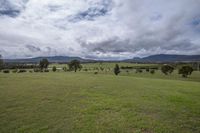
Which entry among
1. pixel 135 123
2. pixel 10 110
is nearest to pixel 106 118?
pixel 135 123

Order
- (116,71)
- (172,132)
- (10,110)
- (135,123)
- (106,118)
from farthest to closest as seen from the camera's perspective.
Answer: (116,71) → (10,110) → (106,118) → (135,123) → (172,132)

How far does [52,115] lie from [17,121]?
2172mm

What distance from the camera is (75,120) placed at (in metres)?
10.5

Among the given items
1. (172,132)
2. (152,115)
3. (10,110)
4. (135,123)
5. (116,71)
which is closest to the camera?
(172,132)

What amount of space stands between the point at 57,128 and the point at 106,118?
10.9ft

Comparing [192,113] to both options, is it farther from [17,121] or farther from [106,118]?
[17,121]

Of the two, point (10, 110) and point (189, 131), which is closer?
point (189, 131)

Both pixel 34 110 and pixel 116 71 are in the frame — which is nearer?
pixel 34 110

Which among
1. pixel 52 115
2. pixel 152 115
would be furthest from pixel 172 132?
pixel 52 115

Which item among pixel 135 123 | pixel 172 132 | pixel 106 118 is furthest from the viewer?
pixel 106 118

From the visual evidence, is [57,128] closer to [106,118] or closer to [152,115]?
[106,118]

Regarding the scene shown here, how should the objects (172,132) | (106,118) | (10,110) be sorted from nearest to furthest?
(172,132) < (106,118) < (10,110)

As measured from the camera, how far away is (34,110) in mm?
12828

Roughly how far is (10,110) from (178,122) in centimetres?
1199
